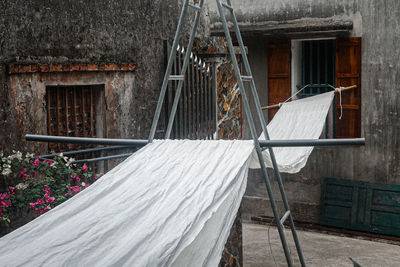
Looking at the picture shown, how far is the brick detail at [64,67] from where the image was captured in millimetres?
3809

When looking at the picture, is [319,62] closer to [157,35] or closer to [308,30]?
[308,30]

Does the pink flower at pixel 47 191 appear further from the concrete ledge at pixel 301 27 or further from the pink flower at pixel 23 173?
the concrete ledge at pixel 301 27

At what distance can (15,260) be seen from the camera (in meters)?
1.82

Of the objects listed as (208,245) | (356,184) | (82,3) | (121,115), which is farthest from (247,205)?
(208,245)

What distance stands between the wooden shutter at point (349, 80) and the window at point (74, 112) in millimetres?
3817

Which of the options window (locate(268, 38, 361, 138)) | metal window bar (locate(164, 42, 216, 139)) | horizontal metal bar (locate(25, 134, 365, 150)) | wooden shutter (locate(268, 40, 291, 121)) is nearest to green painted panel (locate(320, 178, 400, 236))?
window (locate(268, 38, 361, 138))

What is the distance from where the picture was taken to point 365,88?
23.4ft

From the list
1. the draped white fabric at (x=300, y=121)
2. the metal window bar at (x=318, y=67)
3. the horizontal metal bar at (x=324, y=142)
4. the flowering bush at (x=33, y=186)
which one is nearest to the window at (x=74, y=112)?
the flowering bush at (x=33, y=186)

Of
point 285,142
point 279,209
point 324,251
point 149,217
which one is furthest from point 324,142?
point 279,209

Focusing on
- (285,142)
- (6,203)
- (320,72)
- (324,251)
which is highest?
(320,72)

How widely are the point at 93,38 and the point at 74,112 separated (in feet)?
2.30

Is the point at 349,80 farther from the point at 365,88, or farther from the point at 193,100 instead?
the point at 193,100

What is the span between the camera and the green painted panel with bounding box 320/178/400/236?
6793 millimetres

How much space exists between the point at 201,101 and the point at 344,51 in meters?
2.53
